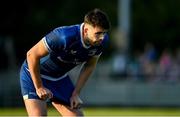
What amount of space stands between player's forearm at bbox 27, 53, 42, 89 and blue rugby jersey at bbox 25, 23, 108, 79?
0.22m

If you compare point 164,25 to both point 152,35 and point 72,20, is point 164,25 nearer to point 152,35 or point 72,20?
point 152,35

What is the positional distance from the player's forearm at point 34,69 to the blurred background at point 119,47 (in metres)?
12.8

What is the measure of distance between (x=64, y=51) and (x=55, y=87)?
2.13 ft

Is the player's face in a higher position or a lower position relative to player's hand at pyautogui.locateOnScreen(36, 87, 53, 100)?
higher

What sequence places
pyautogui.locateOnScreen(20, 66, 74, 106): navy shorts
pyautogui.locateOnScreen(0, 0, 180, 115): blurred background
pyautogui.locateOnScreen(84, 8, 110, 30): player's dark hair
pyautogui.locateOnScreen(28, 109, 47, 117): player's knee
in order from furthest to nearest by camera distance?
pyautogui.locateOnScreen(0, 0, 180, 115): blurred background
pyautogui.locateOnScreen(20, 66, 74, 106): navy shorts
pyautogui.locateOnScreen(28, 109, 47, 117): player's knee
pyautogui.locateOnScreen(84, 8, 110, 30): player's dark hair

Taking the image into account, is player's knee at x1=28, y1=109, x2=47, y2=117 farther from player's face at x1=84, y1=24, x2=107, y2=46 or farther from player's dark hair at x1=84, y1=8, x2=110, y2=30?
player's dark hair at x1=84, y1=8, x2=110, y2=30

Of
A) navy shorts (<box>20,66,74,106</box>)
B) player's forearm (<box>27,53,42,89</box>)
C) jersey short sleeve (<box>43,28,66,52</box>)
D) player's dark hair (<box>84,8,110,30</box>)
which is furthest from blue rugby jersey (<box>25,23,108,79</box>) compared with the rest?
player's dark hair (<box>84,8,110,30</box>)

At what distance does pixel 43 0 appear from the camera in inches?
1314

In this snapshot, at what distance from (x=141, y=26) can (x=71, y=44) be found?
101ft

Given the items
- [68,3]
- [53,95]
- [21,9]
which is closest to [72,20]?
[68,3]

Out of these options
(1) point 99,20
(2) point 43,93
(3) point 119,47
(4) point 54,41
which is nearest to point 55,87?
(2) point 43,93

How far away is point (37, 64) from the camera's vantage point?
10.8 meters

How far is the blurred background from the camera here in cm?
2533

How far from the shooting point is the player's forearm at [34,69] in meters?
10.7
